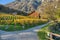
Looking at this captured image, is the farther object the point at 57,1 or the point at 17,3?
the point at 17,3

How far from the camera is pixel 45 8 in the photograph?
14141mm

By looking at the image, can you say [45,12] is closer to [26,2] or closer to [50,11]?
[50,11]

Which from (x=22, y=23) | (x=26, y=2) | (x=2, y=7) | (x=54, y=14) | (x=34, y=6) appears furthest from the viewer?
(x=26, y=2)

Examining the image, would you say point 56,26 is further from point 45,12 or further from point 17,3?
point 17,3

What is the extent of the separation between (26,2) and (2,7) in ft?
34.8

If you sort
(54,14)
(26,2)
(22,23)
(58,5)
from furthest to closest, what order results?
(26,2) < (22,23) < (54,14) < (58,5)

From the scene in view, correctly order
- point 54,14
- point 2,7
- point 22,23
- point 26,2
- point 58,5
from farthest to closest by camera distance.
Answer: point 26,2 → point 2,7 → point 22,23 → point 54,14 → point 58,5

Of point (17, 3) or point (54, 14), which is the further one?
point (17, 3)

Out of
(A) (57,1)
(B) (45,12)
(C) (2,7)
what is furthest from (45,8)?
(C) (2,7)

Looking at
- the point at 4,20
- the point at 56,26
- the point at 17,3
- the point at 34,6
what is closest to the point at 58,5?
the point at 56,26

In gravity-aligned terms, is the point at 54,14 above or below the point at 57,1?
below

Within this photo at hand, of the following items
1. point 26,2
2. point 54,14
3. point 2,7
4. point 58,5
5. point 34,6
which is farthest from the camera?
point 26,2

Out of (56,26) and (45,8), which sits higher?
(45,8)

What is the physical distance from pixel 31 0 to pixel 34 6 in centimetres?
113
